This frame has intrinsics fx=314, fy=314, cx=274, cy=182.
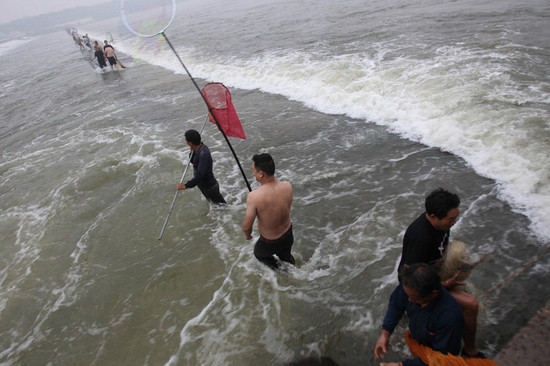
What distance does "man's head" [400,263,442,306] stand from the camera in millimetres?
2117

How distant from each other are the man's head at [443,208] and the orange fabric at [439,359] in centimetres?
93

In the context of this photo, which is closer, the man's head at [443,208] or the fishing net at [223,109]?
the man's head at [443,208]

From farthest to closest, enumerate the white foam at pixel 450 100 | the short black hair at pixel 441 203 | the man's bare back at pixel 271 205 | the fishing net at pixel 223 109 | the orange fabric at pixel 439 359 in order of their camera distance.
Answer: the white foam at pixel 450 100 → the fishing net at pixel 223 109 → the man's bare back at pixel 271 205 → the short black hair at pixel 441 203 → the orange fabric at pixel 439 359

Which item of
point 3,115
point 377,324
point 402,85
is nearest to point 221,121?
point 377,324

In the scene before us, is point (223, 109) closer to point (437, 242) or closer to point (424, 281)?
point (437, 242)

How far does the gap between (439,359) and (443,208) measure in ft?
3.49

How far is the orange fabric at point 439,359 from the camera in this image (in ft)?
6.66

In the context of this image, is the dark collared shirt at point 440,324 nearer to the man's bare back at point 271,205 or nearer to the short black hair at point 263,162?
the man's bare back at point 271,205

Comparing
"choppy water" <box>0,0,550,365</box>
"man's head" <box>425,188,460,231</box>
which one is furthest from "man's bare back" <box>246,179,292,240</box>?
"man's head" <box>425,188,460,231</box>

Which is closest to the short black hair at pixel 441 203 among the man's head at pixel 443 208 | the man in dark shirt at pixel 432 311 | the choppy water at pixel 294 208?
the man's head at pixel 443 208

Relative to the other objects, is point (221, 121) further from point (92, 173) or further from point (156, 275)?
point (92, 173)

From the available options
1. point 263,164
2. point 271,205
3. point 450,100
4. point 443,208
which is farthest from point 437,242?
point 450,100

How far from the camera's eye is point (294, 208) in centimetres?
591

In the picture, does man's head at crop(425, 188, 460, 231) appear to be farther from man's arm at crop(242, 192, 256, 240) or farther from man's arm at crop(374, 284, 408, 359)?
man's arm at crop(242, 192, 256, 240)
